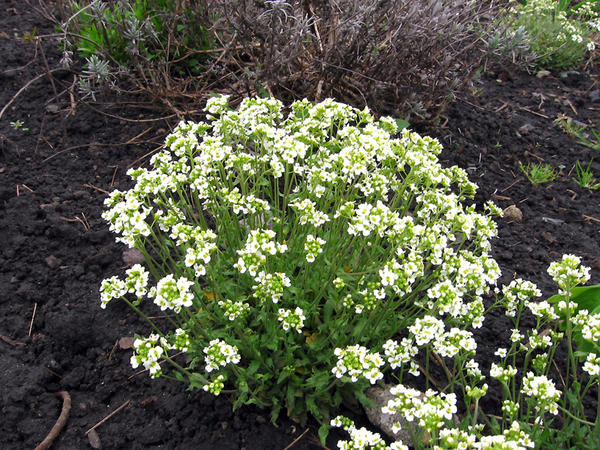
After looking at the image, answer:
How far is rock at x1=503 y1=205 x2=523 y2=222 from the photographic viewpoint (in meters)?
4.62

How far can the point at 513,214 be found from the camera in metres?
4.62

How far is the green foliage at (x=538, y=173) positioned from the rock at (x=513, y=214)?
55 centimetres

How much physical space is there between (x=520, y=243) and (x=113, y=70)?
14.0 ft

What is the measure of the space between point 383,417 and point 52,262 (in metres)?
2.56

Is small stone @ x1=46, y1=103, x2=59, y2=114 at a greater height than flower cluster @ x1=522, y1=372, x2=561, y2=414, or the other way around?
flower cluster @ x1=522, y1=372, x2=561, y2=414

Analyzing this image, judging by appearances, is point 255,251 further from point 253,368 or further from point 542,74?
point 542,74

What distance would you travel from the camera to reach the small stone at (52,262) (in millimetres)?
3750

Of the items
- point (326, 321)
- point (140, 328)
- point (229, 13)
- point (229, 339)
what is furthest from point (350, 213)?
point (229, 13)

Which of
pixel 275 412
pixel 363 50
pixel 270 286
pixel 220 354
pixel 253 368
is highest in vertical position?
pixel 363 50

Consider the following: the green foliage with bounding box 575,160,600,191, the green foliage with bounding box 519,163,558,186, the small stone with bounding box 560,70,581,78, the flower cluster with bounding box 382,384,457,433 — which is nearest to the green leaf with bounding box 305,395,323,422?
the flower cluster with bounding box 382,384,457,433

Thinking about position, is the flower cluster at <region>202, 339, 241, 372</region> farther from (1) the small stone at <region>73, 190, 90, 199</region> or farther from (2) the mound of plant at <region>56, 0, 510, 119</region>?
(2) the mound of plant at <region>56, 0, 510, 119</region>

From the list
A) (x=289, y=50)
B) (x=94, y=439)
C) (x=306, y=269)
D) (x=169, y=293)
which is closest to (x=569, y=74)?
(x=289, y=50)

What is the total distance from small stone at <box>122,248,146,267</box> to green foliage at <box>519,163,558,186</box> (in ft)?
12.1

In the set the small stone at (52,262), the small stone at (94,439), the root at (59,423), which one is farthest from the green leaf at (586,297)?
the small stone at (52,262)
